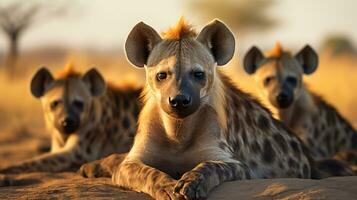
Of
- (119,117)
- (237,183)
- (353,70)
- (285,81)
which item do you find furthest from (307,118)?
(353,70)

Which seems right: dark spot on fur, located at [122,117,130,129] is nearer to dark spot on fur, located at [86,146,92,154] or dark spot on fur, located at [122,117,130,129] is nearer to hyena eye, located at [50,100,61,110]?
dark spot on fur, located at [86,146,92,154]

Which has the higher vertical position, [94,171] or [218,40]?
[218,40]

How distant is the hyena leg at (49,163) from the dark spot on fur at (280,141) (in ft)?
7.18

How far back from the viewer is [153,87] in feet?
16.3

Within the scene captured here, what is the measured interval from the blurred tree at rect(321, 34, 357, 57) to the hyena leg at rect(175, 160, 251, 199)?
20536 mm

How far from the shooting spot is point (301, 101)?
323 inches

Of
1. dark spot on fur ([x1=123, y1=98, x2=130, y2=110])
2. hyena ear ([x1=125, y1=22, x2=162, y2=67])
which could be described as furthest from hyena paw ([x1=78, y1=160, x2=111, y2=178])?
dark spot on fur ([x1=123, y1=98, x2=130, y2=110])

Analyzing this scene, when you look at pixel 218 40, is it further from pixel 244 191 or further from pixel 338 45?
pixel 338 45

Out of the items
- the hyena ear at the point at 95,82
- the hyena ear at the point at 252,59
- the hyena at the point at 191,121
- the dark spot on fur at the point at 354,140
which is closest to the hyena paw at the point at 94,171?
the hyena at the point at 191,121

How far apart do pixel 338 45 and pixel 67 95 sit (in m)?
19.4

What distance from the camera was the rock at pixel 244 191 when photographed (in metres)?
4.22

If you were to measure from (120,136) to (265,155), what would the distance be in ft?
7.98

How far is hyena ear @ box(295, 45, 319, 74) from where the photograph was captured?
834 cm

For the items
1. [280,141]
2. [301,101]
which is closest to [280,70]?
[301,101]
